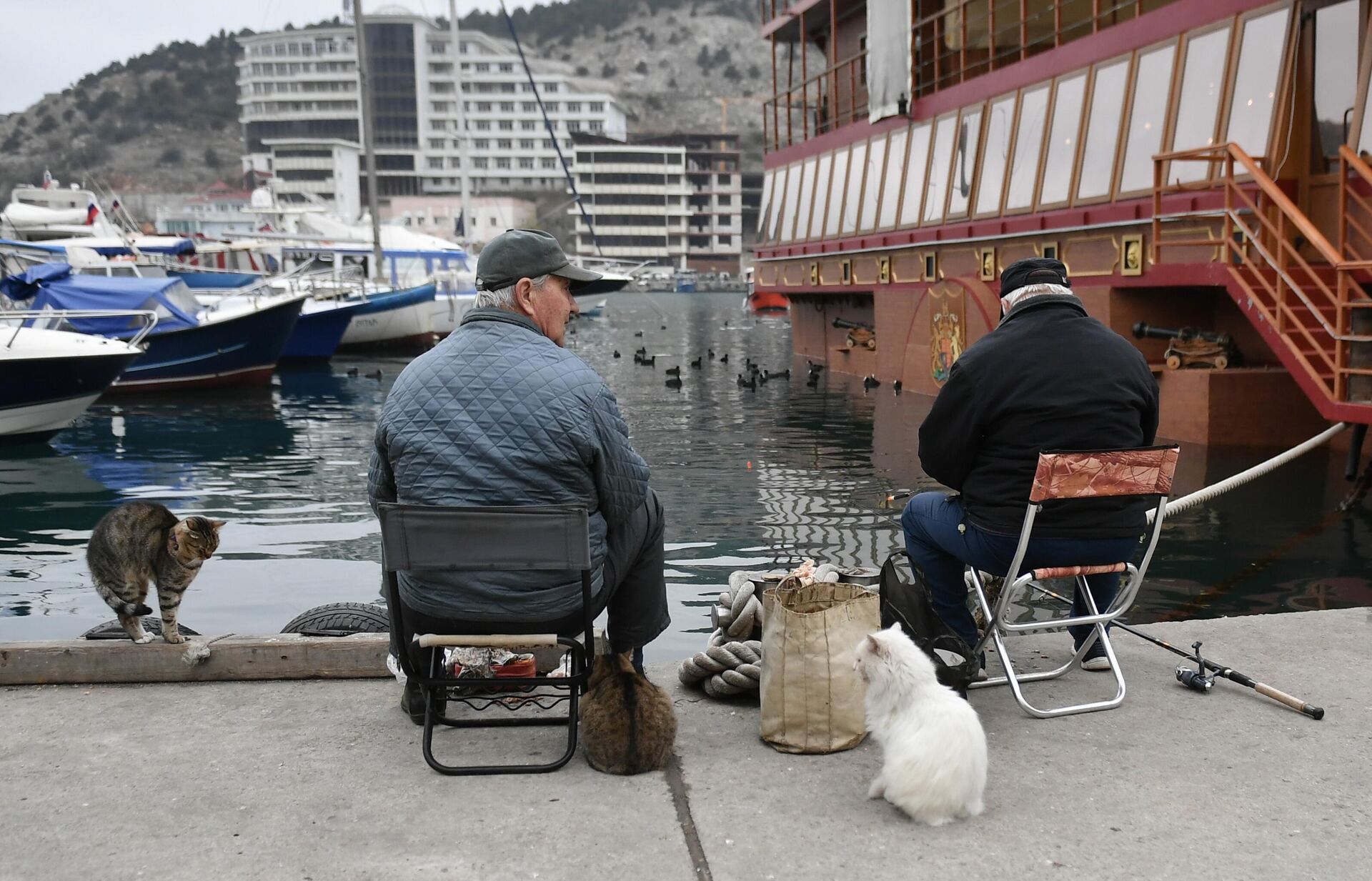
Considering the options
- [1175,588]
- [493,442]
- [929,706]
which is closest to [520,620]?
[493,442]

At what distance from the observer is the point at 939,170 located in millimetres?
21188

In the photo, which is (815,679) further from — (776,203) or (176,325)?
(776,203)

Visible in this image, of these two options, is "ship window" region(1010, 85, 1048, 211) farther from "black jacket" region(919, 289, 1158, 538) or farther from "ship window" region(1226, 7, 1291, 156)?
"black jacket" region(919, 289, 1158, 538)

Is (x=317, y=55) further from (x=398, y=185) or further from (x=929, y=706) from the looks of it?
(x=929, y=706)

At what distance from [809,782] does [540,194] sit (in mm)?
166144

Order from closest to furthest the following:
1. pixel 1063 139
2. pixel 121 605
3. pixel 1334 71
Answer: pixel 121 605, pixel 1334 71, pixel 1063 139

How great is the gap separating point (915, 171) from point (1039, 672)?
1861 centimetres

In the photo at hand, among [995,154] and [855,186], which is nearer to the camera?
[995,154]

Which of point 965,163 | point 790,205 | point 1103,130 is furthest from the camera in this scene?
point 790,205

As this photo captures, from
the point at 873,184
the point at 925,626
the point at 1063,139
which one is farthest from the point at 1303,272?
the point at 873,184

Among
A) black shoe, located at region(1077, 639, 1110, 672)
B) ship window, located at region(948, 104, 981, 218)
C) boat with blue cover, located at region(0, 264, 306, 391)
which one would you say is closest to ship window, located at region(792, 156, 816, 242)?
ship window, located at region(948, 104, 981, 218)

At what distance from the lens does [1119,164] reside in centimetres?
1567

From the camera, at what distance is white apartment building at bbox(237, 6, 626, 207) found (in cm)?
16675

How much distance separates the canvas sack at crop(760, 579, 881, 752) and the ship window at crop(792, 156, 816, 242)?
24.5m
